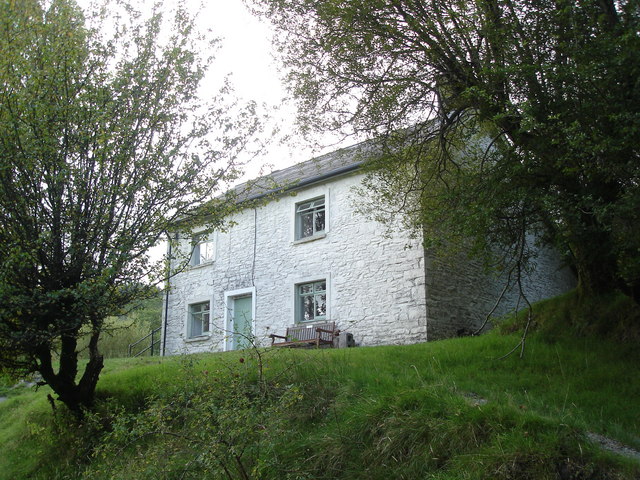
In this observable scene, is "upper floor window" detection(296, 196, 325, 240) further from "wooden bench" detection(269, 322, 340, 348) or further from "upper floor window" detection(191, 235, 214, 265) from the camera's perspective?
"upper floor window" detection(191, 235, 214, 265)

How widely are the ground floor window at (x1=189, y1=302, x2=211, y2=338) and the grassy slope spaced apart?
9549 millimetres

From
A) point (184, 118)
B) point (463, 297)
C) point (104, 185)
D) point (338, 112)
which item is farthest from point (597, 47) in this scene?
point (463, 297)

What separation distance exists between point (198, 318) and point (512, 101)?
548 inches

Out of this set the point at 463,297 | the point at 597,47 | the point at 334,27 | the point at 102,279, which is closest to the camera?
the point at 597,47

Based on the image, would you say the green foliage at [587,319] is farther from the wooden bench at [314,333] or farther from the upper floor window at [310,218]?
the upper floor window at [310,218]

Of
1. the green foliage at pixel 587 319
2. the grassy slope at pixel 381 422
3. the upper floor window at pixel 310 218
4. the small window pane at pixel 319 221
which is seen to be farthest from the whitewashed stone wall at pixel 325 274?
the grassy slope at pixel 381 422

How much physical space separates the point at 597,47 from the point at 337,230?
10.1 meters

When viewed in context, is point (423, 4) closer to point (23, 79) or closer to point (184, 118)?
point (184, 118)

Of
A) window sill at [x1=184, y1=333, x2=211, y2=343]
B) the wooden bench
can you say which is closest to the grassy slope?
the wooden bench

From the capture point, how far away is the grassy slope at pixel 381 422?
5.28 metres

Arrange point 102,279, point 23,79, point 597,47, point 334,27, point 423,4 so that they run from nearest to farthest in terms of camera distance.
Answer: point 597,47 → point 102,279 → point 23,79 → point 423,4 → point 334,27

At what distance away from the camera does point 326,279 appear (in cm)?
1572

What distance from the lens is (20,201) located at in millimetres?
7254

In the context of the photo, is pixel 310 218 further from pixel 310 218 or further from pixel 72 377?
pixel 72 377
